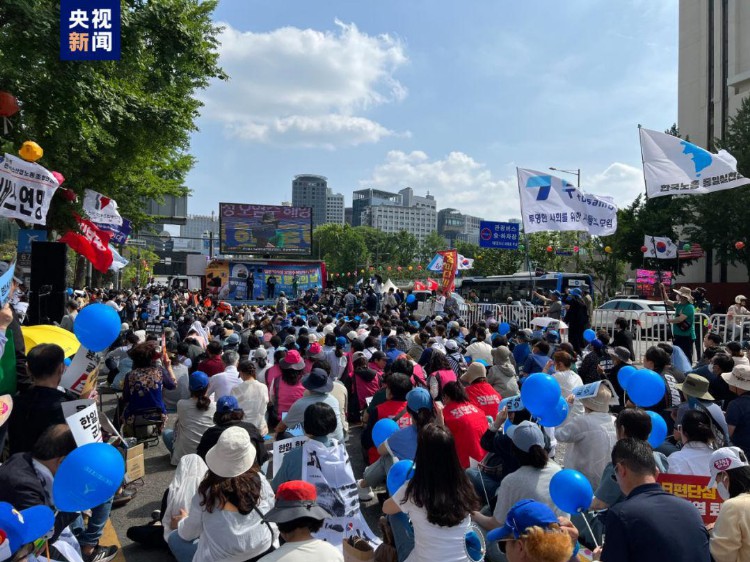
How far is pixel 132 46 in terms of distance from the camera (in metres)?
11.7

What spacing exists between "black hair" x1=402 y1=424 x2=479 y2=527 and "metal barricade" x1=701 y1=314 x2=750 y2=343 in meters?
11.9

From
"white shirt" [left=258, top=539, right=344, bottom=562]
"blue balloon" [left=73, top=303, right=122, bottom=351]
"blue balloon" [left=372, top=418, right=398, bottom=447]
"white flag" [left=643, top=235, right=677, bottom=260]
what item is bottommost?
"white shirt" [left=258, top=539, right=344, bottom=562]

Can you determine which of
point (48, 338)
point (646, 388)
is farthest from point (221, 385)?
point (646, 388)

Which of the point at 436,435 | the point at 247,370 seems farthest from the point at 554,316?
the point at 436,435

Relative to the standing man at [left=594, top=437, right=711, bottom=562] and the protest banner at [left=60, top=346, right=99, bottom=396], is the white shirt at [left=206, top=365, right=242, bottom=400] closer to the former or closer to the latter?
the protest banner at [left=60, top=346, right=99, bottom=396]

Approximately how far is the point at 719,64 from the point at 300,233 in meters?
30.8

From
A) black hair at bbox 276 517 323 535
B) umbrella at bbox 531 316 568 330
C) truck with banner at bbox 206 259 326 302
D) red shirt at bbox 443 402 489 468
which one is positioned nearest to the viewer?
black hair at bbox 276 517 323 535

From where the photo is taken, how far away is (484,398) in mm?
6121

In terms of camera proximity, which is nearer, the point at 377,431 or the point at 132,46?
the point at 377,431

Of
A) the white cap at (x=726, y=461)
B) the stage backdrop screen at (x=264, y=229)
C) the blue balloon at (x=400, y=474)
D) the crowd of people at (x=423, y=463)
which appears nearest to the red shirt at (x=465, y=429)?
the crowd of people at (x=423, y=463)

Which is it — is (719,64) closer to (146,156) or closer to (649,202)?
(649,202)

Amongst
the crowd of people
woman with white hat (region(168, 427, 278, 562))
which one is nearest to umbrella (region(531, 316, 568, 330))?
the crowd of people

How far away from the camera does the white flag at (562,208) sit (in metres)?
13.6

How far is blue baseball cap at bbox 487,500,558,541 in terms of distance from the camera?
7.76 ft
